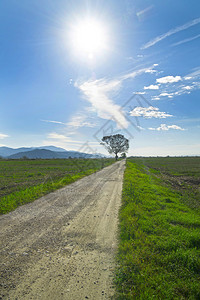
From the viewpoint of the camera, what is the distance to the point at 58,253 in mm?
5066

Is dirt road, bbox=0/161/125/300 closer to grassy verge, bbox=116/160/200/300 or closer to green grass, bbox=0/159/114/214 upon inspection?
grassy verge, bbox=116/160/200/300

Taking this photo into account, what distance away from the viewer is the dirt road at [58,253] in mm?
3682

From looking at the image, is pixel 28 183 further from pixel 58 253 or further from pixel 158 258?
pixel 158 258

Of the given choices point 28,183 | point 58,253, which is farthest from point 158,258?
point 28,183

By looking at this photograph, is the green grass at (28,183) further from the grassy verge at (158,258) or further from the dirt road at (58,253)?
the grassy verge at (158,258)

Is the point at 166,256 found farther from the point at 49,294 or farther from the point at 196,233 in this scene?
the point at 49,294

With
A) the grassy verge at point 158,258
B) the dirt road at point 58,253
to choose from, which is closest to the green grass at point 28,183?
the dirt road at point 58,253

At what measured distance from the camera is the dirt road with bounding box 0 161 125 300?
368 centimetres

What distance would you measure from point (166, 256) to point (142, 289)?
4.62ft

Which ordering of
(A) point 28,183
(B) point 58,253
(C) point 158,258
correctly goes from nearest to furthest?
(C) point 158,258, (B) point 58,253, (A) point 28,183

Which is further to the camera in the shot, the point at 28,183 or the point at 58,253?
the point at 28,183

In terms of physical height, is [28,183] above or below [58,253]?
above

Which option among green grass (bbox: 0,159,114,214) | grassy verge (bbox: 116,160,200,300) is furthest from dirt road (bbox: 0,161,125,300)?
green grass (bbox: 0,159,114,214)

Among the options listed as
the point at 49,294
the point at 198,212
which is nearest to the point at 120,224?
the point at 49,294
